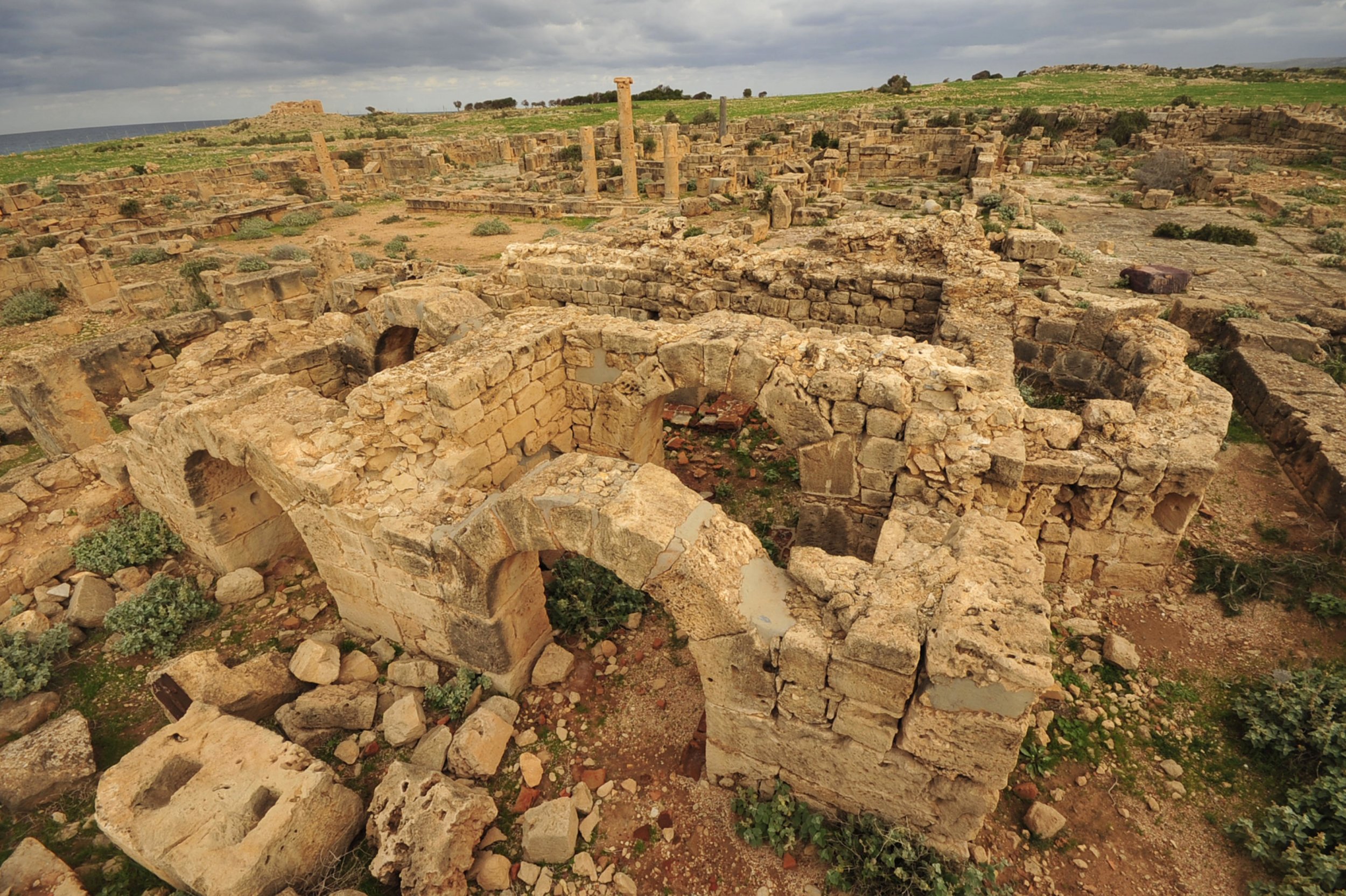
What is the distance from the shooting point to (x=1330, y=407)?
7426 millimetres

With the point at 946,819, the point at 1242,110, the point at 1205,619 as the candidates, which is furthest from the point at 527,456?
the point at 1242,110

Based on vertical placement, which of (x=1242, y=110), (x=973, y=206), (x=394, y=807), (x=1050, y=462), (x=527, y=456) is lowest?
(x=394, y=807)

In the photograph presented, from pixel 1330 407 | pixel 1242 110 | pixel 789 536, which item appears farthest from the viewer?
pixel 1242 110

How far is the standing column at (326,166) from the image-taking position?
27.3m

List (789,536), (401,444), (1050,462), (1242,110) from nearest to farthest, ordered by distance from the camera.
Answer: (1050,462) → (401,444) → (789,536) → (1242,110)

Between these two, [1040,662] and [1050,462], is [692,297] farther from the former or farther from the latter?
[1040,662]

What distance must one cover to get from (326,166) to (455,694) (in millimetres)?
30969

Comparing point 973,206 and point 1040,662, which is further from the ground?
point 973,206

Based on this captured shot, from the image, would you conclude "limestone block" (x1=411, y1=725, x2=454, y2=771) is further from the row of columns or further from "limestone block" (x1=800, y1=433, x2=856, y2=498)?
the row of columns

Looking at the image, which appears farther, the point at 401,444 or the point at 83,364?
the point at 83,364

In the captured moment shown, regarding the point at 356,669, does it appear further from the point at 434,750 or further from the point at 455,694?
the point at 434,750

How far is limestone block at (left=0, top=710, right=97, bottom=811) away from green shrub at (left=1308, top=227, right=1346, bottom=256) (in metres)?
22.9

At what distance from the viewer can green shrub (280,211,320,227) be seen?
2472 centimetres

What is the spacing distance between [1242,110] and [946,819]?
1676 inches
